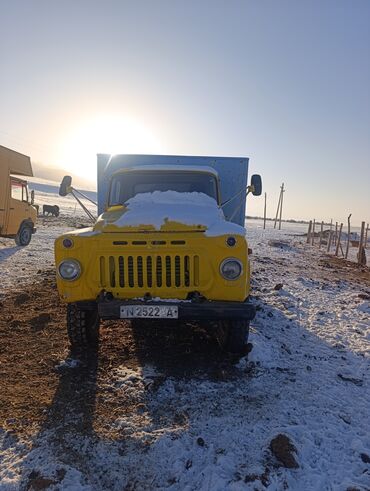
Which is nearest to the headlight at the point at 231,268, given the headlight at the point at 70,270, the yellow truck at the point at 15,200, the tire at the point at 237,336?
the tire at the point at 237,336

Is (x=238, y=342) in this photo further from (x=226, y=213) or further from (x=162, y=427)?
(x=226, y=213)

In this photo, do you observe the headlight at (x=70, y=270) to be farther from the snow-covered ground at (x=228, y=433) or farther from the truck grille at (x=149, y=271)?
the snow-covered ground at (x=228, y=433)

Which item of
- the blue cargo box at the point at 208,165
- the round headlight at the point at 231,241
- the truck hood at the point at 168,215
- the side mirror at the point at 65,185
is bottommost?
the round headlight at the point at 231,241

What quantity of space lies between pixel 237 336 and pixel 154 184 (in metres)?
2.56

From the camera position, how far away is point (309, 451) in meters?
2.70

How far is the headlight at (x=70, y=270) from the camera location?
3.77 meters

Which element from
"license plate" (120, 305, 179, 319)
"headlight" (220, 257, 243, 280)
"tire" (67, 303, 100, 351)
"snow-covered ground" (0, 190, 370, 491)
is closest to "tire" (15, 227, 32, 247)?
"tire" (67, 303, 100, 351)

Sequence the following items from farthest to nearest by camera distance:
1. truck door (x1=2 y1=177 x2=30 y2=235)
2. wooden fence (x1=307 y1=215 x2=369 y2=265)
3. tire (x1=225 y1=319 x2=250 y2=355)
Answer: wooden fence (x1=307 y1=215 x2=369 y2=265), truck door (x1=2 y1=177 x2=30 y2=235), tire (x1=225 y1=319 x2=250 y2=355)

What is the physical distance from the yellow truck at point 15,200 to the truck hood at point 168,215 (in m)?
9.23

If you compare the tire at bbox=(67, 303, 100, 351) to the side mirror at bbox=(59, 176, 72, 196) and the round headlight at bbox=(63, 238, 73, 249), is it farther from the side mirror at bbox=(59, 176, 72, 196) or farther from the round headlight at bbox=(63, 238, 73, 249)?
the side mirror at bbox=(59, 176, 72, 196)

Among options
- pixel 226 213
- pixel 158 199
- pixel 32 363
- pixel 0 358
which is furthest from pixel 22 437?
pixel 226 213

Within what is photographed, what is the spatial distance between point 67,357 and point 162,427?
1.69 metres

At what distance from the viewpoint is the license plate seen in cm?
358

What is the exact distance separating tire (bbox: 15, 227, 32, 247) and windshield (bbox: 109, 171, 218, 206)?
9.67 m
